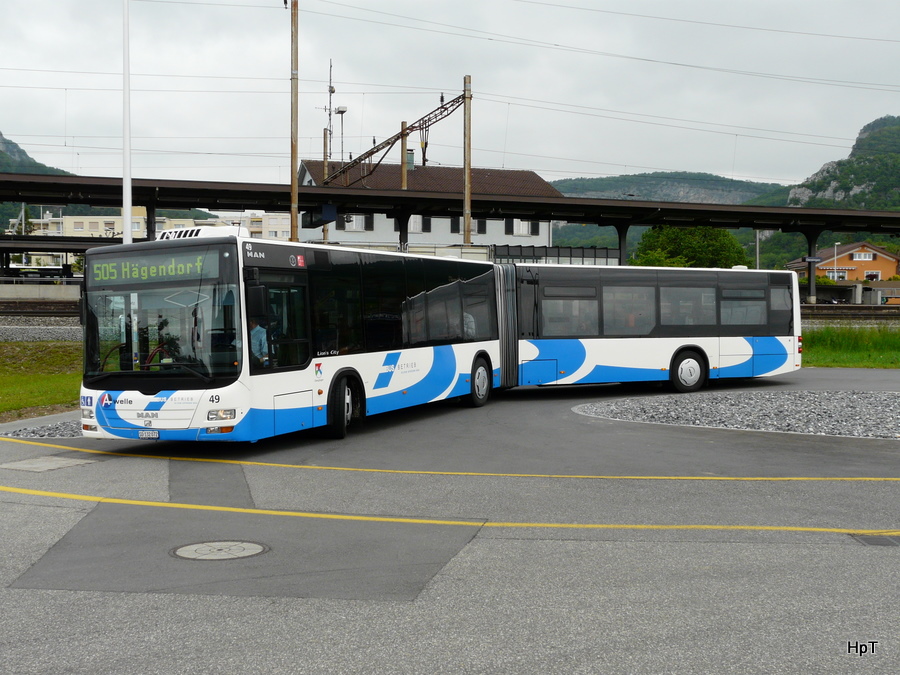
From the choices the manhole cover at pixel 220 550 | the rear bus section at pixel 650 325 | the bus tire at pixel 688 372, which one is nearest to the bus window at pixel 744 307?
the rear bus section at pixel 650 325

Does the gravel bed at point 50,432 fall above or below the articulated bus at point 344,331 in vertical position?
below

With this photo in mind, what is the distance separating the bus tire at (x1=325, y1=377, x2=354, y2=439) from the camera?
14.0 meters

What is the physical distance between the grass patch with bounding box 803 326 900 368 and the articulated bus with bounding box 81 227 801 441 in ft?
44.6

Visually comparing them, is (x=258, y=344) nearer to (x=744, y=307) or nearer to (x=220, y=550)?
(x=220, y=550)

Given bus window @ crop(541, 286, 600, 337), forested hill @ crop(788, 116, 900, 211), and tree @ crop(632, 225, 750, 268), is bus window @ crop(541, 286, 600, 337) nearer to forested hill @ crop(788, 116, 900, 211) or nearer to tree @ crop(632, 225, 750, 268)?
tree @ crop(632, 225, 750, 268)

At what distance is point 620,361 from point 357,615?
55.0ft

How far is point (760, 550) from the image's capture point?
23.5ft

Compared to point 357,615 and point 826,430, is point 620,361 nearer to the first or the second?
point 826,430

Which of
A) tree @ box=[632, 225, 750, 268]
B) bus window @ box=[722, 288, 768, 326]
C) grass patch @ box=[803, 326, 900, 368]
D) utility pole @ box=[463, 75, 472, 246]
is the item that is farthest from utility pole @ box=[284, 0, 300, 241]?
tree @ box=[632, 225, 750, 268]

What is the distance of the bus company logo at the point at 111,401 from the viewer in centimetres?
1227

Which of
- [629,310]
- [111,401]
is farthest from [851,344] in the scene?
[111,401]

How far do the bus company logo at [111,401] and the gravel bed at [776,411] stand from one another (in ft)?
27.5

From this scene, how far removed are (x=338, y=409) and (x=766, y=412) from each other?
299 inches

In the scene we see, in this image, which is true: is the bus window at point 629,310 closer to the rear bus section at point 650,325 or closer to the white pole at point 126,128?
the rear bus section at point 650,325
